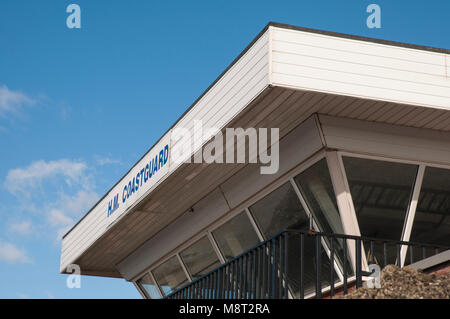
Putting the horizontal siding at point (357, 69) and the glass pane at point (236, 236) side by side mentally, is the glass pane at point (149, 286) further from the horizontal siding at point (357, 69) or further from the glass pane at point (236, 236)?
the horizontal siding at point (357, 69)

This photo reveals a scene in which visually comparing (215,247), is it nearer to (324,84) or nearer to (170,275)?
(170,275)

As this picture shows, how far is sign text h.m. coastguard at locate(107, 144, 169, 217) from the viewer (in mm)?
13156

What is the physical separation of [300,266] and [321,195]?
1214 mm

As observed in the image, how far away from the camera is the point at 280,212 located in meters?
12.4

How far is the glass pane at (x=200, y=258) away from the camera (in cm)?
1493

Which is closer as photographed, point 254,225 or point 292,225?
point 292,225

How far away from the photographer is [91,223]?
16.6 m

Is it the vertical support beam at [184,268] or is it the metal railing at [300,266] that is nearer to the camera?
the metal railing at [300,266]

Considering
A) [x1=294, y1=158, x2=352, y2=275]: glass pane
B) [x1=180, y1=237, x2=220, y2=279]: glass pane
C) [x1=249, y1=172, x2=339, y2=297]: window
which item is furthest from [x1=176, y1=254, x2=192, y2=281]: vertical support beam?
[x1=294, y1=158, x2=352, y2=275]: glass pane

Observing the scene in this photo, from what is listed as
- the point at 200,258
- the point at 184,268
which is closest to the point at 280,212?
the point at 200,258

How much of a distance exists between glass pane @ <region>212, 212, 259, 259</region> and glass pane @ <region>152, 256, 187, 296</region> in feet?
6.92

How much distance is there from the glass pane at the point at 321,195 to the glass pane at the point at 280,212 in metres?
0.28

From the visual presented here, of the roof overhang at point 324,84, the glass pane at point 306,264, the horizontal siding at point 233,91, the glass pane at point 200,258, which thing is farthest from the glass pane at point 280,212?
the glass pane at point 200,258
